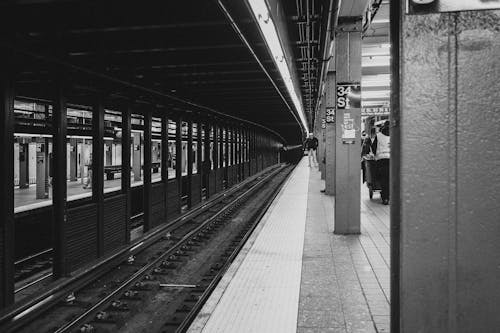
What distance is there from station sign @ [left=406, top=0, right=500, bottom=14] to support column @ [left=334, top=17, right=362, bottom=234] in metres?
5.43

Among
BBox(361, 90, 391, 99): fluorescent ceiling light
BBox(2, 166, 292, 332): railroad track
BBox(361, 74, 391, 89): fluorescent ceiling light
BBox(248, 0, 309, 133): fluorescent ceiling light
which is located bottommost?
BBox(2, 166, 292, 332): railroad track

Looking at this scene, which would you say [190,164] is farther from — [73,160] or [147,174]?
[73,160]

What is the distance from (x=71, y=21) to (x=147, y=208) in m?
4.68

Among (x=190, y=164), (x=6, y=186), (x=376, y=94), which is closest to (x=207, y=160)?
(x=190, y=164)

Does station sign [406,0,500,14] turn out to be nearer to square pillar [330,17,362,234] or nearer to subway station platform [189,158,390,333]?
subway station platform [189,158,390,333]

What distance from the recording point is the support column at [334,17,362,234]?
696 centimetres

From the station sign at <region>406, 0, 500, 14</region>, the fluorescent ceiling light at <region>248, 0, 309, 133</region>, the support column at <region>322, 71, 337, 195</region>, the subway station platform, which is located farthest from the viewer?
the support column at <region>322, 71, 337, 195</region>

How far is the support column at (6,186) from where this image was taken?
4.63m

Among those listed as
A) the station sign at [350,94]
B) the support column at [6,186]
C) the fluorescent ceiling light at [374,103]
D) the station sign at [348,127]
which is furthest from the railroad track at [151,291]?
the fluorescent ceiling light at [374,103]

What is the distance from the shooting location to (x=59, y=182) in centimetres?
574

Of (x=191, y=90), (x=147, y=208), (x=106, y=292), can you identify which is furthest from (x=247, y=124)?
(x=106, y=292)

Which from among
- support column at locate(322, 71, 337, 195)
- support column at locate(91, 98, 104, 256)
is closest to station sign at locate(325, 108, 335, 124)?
support column at locate(322, 71, 337, 195)

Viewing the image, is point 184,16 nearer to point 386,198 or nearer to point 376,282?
point 376,282

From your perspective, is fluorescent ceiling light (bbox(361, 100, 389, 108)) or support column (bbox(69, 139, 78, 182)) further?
fluorescent ceiling light (bbox(361, 100, 389, 108))
